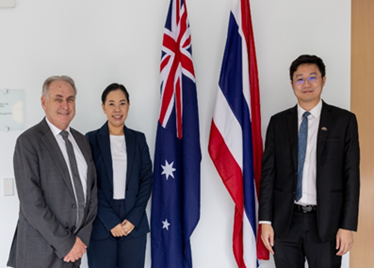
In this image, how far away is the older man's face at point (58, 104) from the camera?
5.81 ft

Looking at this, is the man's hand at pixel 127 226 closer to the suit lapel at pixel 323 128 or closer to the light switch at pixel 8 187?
the light switch at pixel 8 187

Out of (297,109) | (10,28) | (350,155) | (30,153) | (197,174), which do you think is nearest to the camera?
(30,153)

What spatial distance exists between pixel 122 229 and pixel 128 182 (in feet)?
0.94

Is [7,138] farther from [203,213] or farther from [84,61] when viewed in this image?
[203,213]

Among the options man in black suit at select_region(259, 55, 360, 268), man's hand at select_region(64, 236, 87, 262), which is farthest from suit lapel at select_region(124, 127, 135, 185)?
man in black suit at select_region(259, 55, 360, 268)

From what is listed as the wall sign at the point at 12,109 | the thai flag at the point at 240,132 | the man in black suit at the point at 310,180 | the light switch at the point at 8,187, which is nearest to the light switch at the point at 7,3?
the wall sign at the point at 12,109

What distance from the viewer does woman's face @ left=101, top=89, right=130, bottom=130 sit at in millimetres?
2059

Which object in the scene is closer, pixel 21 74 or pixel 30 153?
pixel 30 153

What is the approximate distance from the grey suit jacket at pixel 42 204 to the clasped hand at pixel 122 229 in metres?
0.22

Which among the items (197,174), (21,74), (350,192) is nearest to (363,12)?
(350,192)

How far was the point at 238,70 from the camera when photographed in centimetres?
227

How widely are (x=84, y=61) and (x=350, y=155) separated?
1930 mm

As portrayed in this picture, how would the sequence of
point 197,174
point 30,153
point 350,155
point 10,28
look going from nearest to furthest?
point 30,153 → point 350,155 → point 197,174 → point 10,28

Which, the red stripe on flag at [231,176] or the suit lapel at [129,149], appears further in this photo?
the red stripe on flag at [231,176]
